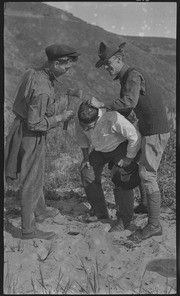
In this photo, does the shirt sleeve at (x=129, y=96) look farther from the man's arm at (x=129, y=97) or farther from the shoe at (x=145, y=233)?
the shoe at (x=145, y=233)

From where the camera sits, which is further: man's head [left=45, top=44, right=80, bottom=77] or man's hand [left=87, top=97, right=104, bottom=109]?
Answer: man's hand [left=87, top=97, right=104, bottom=109]

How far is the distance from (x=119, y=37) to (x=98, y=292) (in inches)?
103

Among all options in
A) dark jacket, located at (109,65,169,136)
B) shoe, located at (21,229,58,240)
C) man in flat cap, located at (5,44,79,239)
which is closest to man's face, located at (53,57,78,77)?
man in flat cap, located at (5,44,79,239)

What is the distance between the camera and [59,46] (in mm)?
5125

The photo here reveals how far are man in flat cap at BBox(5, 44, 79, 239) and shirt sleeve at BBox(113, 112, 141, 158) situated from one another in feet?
1.52

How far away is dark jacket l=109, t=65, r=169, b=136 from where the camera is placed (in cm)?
511

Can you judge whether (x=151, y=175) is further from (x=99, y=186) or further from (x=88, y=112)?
(x=88, y=112)

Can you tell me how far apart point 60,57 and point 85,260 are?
1.97 metres

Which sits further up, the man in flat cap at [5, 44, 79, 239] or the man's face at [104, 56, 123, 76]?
the man's face at [104, 56, 123, 76]

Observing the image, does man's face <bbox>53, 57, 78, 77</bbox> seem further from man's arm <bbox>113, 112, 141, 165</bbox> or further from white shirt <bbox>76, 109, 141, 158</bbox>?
man's arm <bbox>113, 112, 141, 165</bbox>

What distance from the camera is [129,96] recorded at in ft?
16.7

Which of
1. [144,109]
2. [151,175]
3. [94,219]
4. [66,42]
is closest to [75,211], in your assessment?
[94,219]

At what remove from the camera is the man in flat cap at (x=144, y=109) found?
5.14 meters

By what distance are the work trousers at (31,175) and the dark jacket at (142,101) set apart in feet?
2.67
